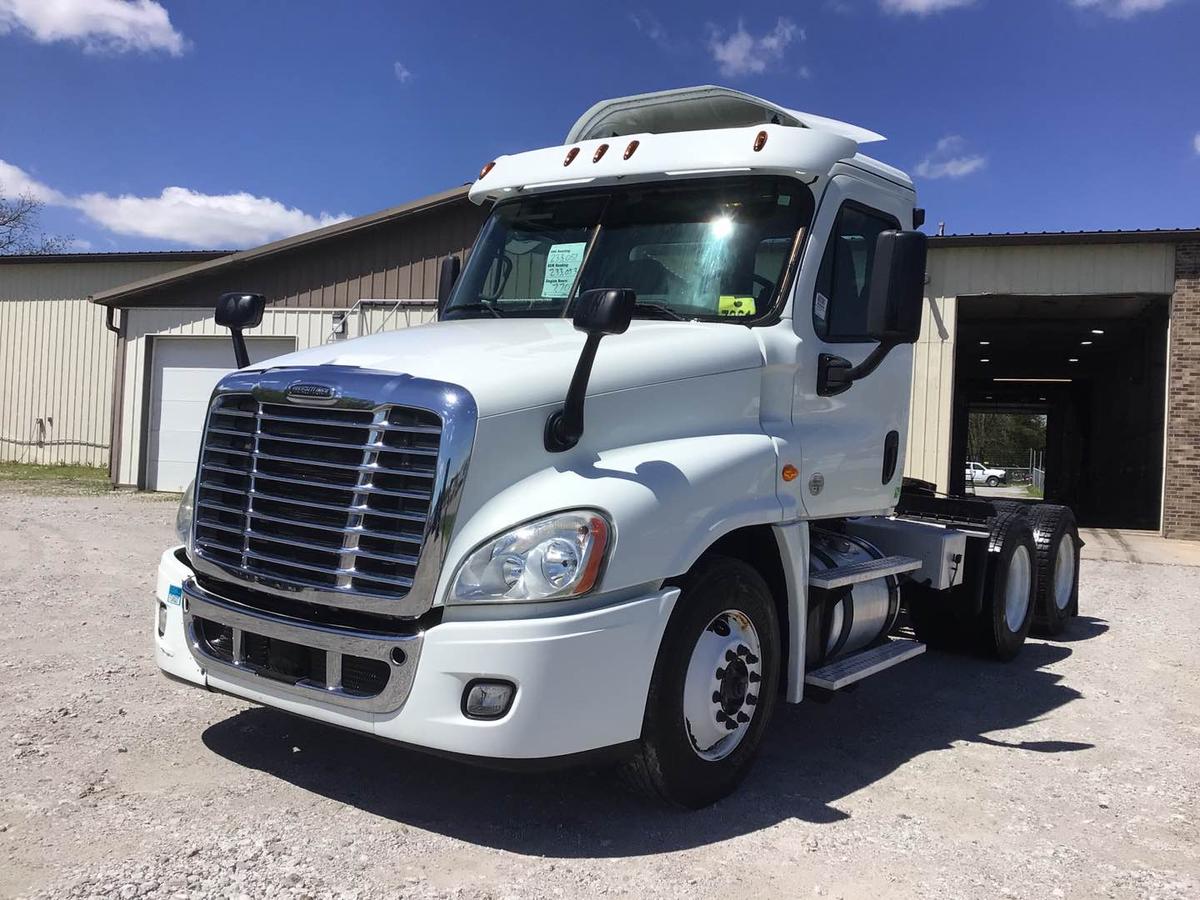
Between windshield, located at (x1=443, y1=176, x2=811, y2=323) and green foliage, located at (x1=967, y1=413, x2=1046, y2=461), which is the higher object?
green foliage, located at (x1=967, y1=413, x2=1046, y2=461)

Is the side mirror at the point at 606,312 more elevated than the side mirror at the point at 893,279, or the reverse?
the side mirror at the point at 893,279

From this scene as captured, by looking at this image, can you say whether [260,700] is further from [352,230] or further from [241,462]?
[352,230]

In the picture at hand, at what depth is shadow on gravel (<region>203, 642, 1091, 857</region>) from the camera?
12.6 feet

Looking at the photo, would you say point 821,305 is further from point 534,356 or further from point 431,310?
point 431,310

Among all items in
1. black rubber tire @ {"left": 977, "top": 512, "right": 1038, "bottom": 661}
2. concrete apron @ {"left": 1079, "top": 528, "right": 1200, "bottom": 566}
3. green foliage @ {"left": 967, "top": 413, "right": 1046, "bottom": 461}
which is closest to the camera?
black rubber tire @ {"left": 977, "top": 512, "right": 1038, "bottom": 661}

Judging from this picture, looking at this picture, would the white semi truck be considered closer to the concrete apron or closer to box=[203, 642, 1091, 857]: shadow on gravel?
box=[203, 642, 1091, 857]: shadow on gravel

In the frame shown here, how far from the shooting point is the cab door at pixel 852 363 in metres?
4.71

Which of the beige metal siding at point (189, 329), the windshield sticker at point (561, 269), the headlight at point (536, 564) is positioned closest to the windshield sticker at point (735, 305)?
the windshield sticker at point (561, 269)

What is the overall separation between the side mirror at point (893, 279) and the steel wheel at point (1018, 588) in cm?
358

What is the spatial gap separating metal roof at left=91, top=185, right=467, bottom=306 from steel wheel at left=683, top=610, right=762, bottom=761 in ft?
47.2

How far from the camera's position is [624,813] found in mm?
4027

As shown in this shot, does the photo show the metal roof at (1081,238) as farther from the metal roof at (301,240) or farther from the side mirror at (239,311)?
the side mirror at (239,311)

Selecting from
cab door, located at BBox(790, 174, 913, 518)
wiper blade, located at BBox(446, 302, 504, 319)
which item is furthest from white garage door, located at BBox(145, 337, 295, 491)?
cab door, located at BBox(790, 174, 913, 518)

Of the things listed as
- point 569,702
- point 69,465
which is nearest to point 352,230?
point 69,465
